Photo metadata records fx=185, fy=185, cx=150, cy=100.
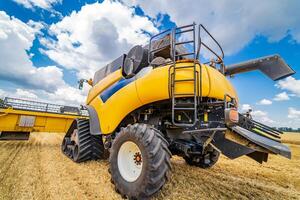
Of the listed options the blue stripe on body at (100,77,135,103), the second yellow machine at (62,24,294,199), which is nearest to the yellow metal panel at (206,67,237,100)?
the second yellow machine at (62,24,294,199)

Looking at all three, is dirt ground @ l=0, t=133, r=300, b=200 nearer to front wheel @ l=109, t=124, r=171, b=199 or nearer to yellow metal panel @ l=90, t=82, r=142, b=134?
front wheel @ l=109, t=124, r=171, b=199

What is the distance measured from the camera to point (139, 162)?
3.18m

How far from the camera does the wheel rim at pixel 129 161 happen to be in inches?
125

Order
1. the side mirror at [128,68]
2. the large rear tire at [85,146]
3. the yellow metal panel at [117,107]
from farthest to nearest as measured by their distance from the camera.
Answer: the large rear tire at [85,146]
the side mirror at [128,68]
the yellow metal panel at [117,107]

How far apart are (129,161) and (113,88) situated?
5.97ft

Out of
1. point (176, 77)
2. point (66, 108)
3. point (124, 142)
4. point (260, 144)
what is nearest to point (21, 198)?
point (124, 142)

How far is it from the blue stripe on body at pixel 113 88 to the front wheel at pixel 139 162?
1.16 m

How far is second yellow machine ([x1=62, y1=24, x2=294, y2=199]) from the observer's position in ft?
9.15

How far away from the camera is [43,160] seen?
497 cm

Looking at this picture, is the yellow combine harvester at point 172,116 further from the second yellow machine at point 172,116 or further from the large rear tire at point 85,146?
the large rear tire at point 85,146

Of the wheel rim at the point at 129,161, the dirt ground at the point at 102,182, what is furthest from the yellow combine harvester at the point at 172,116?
the dirt ground at the point at 102,182

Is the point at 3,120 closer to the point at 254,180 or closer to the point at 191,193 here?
the point at 191,193

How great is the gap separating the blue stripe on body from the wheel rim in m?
1.35

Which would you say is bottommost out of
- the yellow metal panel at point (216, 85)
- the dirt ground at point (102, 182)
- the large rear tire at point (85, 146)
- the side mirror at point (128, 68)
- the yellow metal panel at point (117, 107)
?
the dirt ground at point (102, 182)
